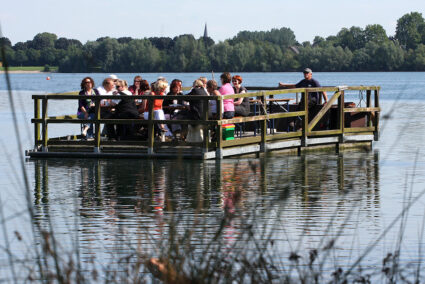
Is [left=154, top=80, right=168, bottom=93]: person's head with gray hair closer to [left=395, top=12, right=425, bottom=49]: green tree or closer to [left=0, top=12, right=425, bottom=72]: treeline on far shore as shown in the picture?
[left=0, top=12, right=425, bottom=72]: treeline on far shore

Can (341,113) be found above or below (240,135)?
above

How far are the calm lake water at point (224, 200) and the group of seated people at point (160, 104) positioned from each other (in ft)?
2.74

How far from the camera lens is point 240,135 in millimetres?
16938

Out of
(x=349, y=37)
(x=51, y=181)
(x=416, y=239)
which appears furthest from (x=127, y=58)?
(x=349, y=37)

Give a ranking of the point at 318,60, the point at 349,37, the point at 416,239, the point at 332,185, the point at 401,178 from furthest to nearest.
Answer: the point at 349,37 < the point at 318,60 < the point at 401,178 < the point at 332,185 < the point at 416,239

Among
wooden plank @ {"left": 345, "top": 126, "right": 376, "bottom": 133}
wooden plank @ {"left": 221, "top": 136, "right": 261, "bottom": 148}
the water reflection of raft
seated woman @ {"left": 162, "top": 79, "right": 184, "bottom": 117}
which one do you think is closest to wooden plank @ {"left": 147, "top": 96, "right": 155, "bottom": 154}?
the water reflection of raft

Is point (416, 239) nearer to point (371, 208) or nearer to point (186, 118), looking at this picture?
point (371, 208)

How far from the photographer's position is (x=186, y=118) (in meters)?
16.0

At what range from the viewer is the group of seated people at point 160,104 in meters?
15.9

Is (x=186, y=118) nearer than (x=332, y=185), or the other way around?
(x=332, y=185)

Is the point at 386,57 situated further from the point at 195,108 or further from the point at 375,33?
the point at 195,108

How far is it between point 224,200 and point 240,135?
6026 mm

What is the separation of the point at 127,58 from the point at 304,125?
767 cm

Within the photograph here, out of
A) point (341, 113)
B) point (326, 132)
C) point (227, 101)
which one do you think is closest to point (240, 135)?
point (227, 101)
